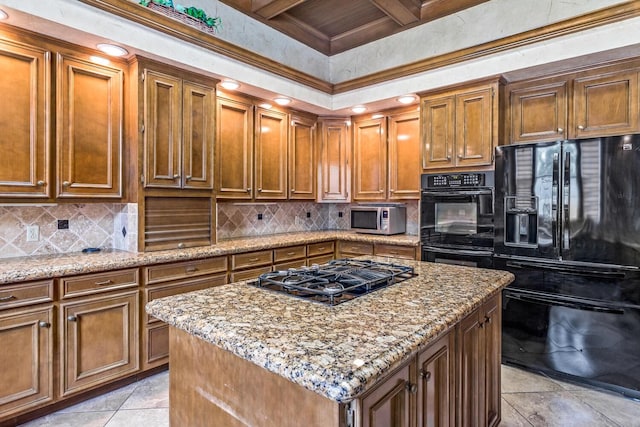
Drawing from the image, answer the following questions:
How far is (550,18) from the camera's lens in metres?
2.79

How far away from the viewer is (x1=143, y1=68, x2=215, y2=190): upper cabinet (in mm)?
2736

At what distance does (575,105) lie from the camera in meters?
2.83

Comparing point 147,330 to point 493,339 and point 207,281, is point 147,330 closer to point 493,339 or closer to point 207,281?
point 207,281

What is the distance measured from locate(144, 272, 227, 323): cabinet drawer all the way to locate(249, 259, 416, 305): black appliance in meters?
1.22

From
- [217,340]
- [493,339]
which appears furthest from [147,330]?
[493,339]

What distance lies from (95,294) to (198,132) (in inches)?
58.4

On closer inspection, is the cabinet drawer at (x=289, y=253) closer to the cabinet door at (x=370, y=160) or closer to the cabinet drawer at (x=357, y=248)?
the cabinet drawer at (x=357, y=248)

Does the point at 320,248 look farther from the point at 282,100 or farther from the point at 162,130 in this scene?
the point at 162,130

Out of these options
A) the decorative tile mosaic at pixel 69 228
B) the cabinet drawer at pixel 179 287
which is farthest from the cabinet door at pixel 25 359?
the decorative tile mosaic at pixel 69 228

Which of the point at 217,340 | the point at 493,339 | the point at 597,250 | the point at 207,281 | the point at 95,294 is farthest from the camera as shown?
the point at 207,281

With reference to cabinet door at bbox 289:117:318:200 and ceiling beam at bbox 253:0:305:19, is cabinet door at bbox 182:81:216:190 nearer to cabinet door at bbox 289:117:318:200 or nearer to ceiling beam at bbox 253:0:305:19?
ceiling beam at bbox 253:0:305:19

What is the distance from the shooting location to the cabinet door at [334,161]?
4.36 m

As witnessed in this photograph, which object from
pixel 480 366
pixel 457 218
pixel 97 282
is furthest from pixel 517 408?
pixel 97 282

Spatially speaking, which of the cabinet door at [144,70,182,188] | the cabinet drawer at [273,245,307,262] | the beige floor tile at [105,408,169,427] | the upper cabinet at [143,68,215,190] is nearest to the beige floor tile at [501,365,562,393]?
the cabinet drawer at [273,245,307,262]
